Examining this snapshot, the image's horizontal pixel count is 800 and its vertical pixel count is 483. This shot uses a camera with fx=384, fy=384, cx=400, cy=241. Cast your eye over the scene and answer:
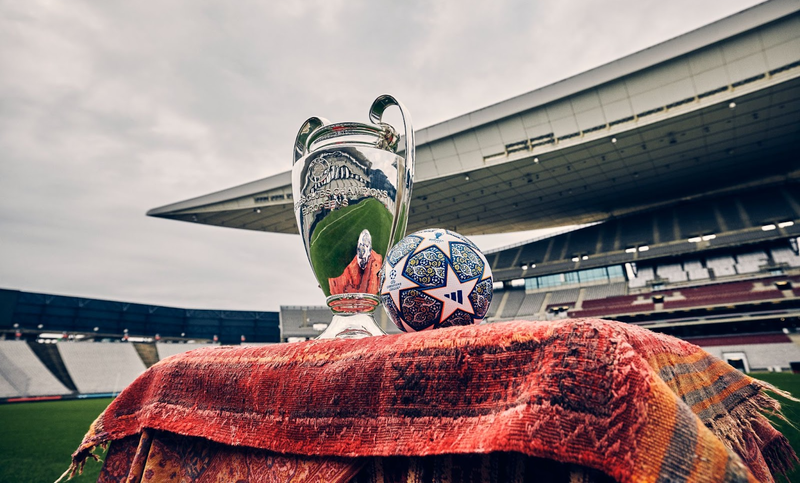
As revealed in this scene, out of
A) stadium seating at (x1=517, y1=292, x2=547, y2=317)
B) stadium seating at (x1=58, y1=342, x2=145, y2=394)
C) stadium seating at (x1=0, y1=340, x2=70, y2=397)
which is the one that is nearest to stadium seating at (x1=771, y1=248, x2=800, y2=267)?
stadium seating at (x1=517, y1=292, x2=547, y2=317)

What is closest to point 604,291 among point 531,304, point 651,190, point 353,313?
point 531,304

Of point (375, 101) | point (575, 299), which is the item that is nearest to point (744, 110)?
point (575, 299)

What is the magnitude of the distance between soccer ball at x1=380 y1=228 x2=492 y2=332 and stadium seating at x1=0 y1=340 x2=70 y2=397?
25828mm

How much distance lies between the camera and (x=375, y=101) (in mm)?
1229

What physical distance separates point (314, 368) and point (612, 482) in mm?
457

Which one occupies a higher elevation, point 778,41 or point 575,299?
point 778,41

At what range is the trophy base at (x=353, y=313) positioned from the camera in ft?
3.22

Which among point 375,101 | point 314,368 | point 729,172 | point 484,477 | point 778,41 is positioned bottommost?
point 484,477

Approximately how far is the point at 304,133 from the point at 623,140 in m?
15.1

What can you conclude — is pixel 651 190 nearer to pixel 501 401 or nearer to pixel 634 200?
pixel 634 200

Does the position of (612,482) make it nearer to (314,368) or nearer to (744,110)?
(314,368)

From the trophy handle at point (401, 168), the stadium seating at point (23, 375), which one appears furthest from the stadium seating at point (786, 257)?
the stadium seating at point (23, 375)

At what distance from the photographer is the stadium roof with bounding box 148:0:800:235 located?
1117 centimetres

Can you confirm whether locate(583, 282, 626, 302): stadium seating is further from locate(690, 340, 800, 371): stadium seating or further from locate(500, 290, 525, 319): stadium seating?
locate(690, 340, 800, 371): stadium seating
